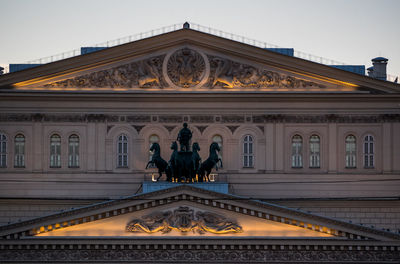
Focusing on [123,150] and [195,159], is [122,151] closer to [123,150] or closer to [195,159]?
[123,150]

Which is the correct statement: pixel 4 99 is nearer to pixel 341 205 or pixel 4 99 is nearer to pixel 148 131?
pixel 148 131

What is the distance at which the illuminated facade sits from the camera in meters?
72.9

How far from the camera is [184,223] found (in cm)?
6450

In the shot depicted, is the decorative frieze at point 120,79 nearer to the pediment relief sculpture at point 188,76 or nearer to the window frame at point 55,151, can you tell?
the pediment relief sculpture at point 188,76

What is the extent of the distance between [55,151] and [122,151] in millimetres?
4091

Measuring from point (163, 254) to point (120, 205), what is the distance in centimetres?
345

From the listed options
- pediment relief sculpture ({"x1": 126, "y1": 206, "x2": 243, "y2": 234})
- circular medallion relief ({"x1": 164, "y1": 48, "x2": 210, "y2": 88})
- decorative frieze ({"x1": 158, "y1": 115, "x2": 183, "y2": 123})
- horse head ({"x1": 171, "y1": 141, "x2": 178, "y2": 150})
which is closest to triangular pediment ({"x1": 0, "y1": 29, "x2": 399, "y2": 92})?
circular medallion relief ({"x1": 164, "y1": 48, "x2": 210, "y2": 88})

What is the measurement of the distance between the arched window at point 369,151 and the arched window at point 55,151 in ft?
60.8

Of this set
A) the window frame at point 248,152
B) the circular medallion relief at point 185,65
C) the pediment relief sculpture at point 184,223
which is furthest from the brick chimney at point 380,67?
the pediment relief sculpture at point 184,223

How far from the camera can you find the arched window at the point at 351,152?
74062mm

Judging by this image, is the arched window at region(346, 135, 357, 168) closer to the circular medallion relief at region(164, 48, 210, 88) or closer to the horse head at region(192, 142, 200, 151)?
the circular medallion relief at region(164, 48, 210, 88)

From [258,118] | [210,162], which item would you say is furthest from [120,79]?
[258,118]

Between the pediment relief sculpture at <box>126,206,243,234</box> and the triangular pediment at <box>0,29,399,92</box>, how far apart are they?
436 inches

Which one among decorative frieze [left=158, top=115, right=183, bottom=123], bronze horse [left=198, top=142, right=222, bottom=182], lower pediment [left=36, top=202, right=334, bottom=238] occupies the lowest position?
lower pediment [left=36, top=202, right=334, bottom=238]
